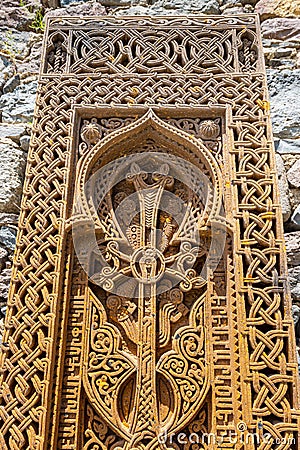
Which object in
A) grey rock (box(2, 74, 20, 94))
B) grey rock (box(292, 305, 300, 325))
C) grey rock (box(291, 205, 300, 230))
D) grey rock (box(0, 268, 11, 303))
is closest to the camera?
grey rock (box(292, 305, 300, 325))

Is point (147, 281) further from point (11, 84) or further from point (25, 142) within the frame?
point (11, 84)

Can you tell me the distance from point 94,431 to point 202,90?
1.86 meters

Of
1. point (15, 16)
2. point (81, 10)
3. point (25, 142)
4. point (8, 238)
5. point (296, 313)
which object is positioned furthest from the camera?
point (15, 16)

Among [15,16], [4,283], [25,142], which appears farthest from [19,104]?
[4,283]

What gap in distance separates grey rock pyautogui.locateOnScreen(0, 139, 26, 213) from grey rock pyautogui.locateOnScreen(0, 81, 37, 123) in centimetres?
20

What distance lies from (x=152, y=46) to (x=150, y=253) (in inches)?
49.5

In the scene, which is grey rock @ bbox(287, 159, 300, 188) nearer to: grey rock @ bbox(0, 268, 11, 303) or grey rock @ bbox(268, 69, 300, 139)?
grey rock @ bbox(268, 69, 300, 139)

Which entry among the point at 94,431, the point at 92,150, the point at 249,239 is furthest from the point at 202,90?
the point at 94,431

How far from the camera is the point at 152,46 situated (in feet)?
10.5

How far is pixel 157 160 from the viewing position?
3.03 meters

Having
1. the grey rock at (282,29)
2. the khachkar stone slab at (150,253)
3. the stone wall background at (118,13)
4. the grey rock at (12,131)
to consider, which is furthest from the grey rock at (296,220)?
the grey rock at (12,131)

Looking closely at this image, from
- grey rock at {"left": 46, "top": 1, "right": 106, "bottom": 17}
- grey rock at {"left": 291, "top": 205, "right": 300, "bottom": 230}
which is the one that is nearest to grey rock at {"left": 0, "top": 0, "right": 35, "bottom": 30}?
grey rock at {"left": 46, "top": 1, "right": 106, "bottom": 17}

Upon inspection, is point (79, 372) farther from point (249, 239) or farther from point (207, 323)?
point (249, 239)

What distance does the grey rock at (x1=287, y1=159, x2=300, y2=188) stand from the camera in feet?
10.4
